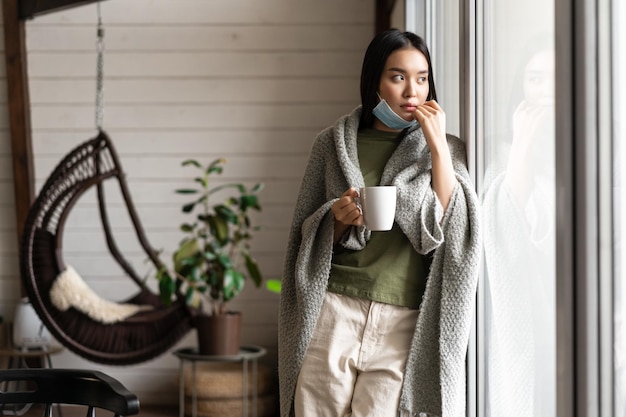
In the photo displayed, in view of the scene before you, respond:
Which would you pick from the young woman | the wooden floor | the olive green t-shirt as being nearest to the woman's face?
the young woman

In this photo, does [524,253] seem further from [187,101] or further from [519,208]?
[187,101]

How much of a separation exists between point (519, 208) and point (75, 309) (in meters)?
2.65

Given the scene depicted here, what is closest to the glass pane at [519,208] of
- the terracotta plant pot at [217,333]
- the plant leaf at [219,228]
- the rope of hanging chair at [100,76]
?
the terracotta plant pot at [217,333]

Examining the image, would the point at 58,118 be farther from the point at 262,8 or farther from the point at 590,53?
the point at 590,53

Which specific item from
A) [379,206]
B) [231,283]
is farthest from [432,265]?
[231,283]

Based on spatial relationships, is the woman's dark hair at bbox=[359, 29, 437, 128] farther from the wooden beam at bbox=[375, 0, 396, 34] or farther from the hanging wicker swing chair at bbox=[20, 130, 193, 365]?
the wooden beam at bbox=[375, 0, 396, 34]

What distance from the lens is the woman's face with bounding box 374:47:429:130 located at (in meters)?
1.71

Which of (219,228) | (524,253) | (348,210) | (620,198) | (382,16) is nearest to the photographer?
(620,198)

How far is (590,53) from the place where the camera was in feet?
3.69

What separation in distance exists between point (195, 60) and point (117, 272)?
3.75 ft

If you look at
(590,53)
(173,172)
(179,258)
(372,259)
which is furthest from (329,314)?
(173,172)

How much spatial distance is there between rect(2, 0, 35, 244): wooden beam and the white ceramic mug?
3.15 metres

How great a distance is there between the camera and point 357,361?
5.37 feet

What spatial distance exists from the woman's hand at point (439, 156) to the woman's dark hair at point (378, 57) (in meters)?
0.15
